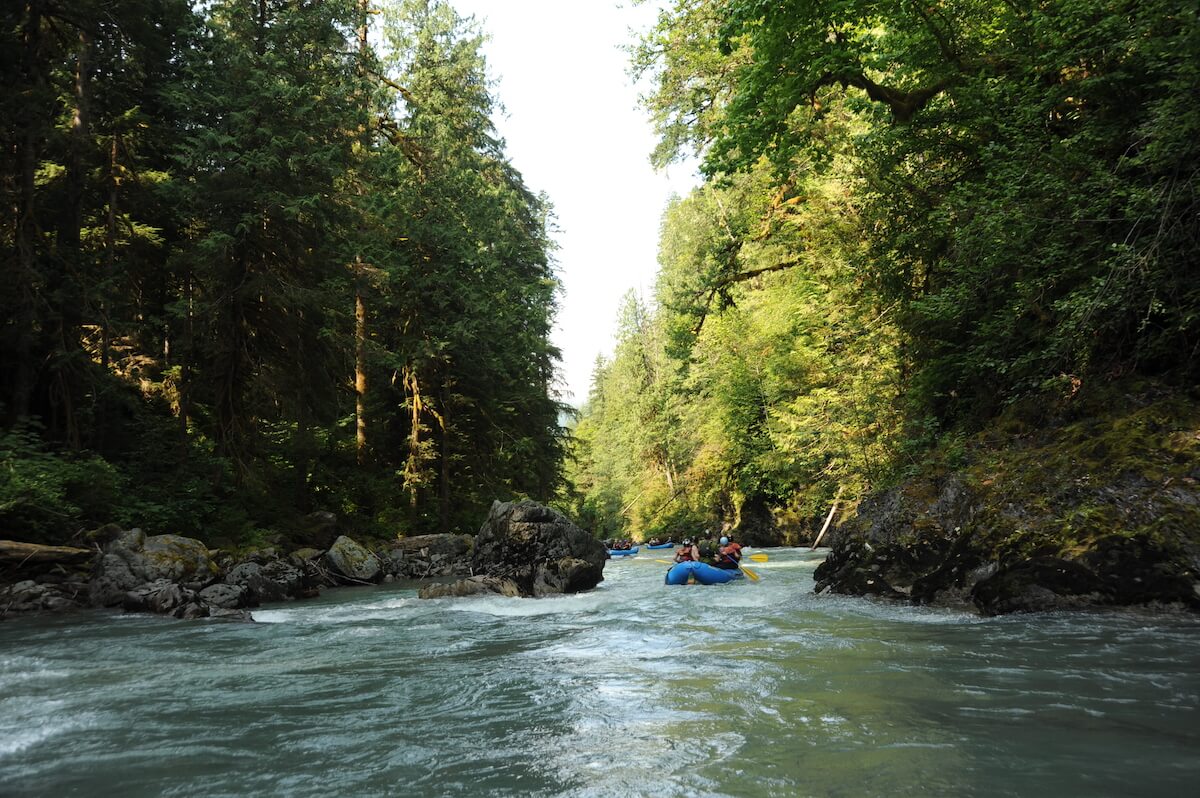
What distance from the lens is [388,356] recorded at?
804 inches

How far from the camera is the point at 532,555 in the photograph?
14383 millimetres

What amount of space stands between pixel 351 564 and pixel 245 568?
348 centimetres

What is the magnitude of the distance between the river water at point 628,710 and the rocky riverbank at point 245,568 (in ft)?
7.14

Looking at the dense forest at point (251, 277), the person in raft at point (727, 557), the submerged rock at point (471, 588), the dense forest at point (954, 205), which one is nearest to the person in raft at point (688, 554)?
the person in raft at point (727, 557)

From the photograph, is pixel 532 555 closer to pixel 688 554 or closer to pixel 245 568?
pixel 688 554

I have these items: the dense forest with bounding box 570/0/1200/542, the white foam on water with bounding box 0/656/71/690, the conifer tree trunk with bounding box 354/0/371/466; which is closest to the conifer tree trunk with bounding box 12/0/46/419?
the white foam on water with bounding box 0/656/71/690

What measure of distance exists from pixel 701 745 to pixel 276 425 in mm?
19240

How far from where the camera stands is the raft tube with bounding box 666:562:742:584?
14.2 meters

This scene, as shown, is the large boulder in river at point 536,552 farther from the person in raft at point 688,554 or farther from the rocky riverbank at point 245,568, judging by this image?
the person in raft at point 688,554

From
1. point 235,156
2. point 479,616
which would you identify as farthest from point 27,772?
point 235,156

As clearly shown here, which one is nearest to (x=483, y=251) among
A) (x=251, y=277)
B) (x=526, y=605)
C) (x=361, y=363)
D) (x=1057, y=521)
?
(x=361, y=363)

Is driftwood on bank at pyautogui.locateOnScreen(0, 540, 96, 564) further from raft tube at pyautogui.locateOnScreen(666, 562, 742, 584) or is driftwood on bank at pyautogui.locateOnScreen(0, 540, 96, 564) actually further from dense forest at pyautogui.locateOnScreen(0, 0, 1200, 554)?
raft tube at pyautogui.locateOnScreen(666, 562, 742, 584)

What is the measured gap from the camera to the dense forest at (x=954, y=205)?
6.80 m

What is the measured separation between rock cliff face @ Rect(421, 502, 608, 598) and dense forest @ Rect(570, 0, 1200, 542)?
20.5 ft
